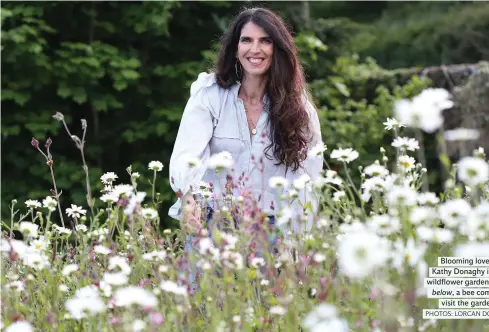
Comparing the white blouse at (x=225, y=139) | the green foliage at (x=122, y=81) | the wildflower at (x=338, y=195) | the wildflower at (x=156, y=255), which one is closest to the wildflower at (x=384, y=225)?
the wildflower at (x=338, y=195)

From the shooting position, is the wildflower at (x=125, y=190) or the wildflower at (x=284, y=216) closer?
the wildflower at (x=284, y=216)

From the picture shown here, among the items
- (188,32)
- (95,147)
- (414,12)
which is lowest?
(95,147)

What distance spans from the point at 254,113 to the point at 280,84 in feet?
0.58

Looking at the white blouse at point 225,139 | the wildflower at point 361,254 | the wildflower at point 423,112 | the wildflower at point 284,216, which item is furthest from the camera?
the white blouse at point 225,139

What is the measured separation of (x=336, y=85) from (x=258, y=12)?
5.27 m

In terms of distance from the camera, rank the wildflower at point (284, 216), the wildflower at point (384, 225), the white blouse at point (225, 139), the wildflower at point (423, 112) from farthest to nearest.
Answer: the white blouse at point (225, 139)
the wildflower at point (284, 216)
the wildflower at point (384, 225)
the wildflower at point (423, 112)

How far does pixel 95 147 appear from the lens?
316 inches

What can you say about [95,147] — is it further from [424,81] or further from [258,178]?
[258,178]

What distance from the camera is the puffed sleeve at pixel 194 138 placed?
11.4 feet

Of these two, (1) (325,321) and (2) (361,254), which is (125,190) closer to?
(1) (325,321)

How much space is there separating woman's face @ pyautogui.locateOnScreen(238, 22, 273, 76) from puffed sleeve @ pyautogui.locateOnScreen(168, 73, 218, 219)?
21cm

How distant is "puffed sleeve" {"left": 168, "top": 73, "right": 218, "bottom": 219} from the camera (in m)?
3.47

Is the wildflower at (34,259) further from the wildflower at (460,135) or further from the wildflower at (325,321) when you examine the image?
the wildflower at (460,135)

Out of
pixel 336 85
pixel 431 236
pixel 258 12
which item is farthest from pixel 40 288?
pixel 336 85
